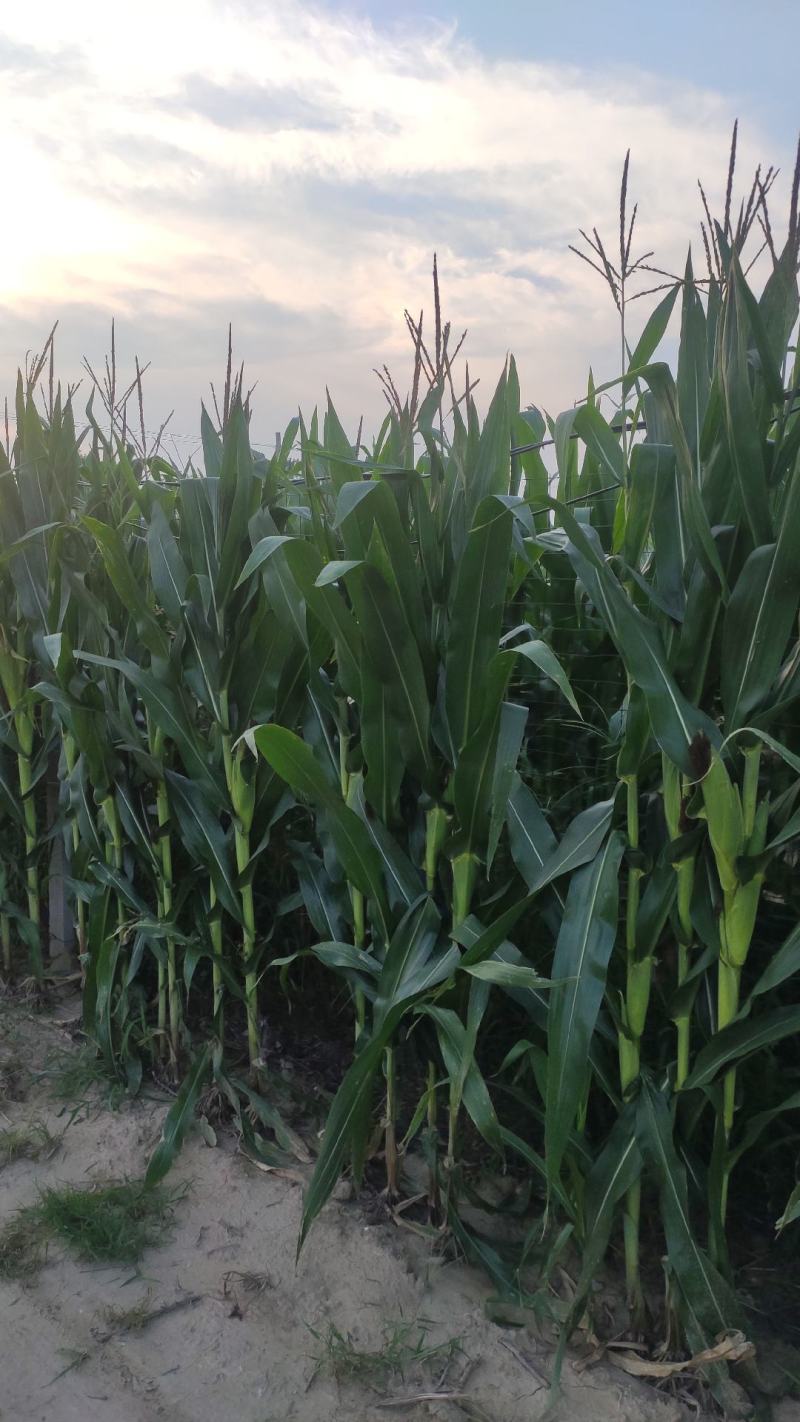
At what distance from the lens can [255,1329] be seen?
73.7 inches

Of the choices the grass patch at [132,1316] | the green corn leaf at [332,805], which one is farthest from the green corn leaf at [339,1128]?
the grass patch at [132,1316]

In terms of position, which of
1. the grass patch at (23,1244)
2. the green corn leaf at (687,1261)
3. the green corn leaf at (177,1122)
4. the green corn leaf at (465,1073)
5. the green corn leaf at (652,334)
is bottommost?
the grass patch at (23,1244)

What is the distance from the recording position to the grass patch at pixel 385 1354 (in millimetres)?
1750

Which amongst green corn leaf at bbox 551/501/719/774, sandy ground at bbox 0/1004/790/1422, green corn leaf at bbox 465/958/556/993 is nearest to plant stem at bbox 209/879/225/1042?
sandy ground at bbox 0/1004/790/1422

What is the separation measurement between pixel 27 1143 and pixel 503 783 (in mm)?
1579

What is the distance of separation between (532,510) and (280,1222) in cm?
161

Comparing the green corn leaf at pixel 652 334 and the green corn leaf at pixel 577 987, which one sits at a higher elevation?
the green corn leaf at pixel 652 334

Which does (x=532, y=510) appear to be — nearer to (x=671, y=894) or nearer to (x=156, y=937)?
(x=671, y=894)

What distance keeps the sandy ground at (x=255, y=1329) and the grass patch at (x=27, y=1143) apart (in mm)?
71

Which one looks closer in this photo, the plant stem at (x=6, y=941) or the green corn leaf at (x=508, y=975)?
the green corn leaf at (x=508, y=975)

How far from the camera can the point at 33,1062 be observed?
8.86 ft

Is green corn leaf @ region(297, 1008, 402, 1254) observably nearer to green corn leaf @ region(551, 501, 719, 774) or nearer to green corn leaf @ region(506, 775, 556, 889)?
green corn leaf @ region(506, 775, 556, 889)

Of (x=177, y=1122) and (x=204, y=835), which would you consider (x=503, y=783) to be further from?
(x=177, y=1122)

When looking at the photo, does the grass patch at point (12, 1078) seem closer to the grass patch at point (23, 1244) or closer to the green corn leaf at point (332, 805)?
the grass patch at point (23, 1244)
